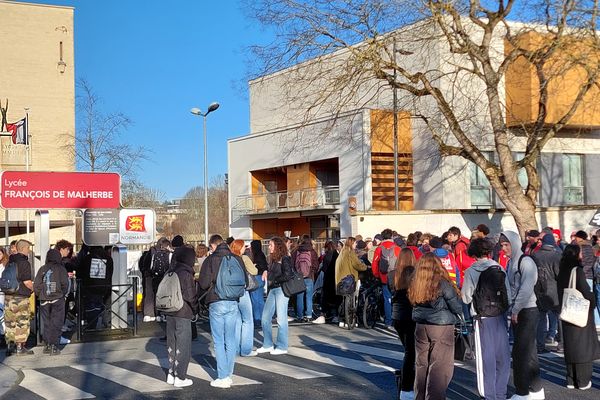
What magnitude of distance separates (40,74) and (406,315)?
4748cm

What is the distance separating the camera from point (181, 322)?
388 inches

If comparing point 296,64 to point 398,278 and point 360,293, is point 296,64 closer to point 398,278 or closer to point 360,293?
point 360,293

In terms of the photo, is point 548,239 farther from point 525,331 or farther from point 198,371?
point 198,371

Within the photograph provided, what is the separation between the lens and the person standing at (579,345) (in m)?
9.08

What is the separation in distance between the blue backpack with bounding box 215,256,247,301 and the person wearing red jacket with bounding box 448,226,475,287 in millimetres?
4642

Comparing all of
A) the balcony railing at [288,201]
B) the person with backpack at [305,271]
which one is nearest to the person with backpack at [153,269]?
the person with backpack at [305,271]

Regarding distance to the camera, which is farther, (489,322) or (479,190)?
(479,190)

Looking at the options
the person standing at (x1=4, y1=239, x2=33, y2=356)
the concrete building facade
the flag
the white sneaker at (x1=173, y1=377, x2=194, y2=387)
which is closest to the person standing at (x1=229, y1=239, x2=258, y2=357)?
the white sneaker at (x1=173, y1=377, x2=194, y2=387)

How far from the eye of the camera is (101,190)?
16.5 metres

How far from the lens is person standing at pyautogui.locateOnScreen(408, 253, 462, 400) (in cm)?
772

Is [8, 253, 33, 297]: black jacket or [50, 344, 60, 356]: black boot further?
[50, 344, 60, 356]: black boot

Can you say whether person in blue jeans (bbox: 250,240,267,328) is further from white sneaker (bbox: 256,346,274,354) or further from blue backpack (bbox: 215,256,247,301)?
blue backpack (bbox: 215,256,247,301)

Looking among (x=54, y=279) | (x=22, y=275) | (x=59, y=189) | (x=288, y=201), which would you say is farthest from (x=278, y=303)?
(x=288, y=201)

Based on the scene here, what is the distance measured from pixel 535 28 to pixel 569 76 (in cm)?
1265
